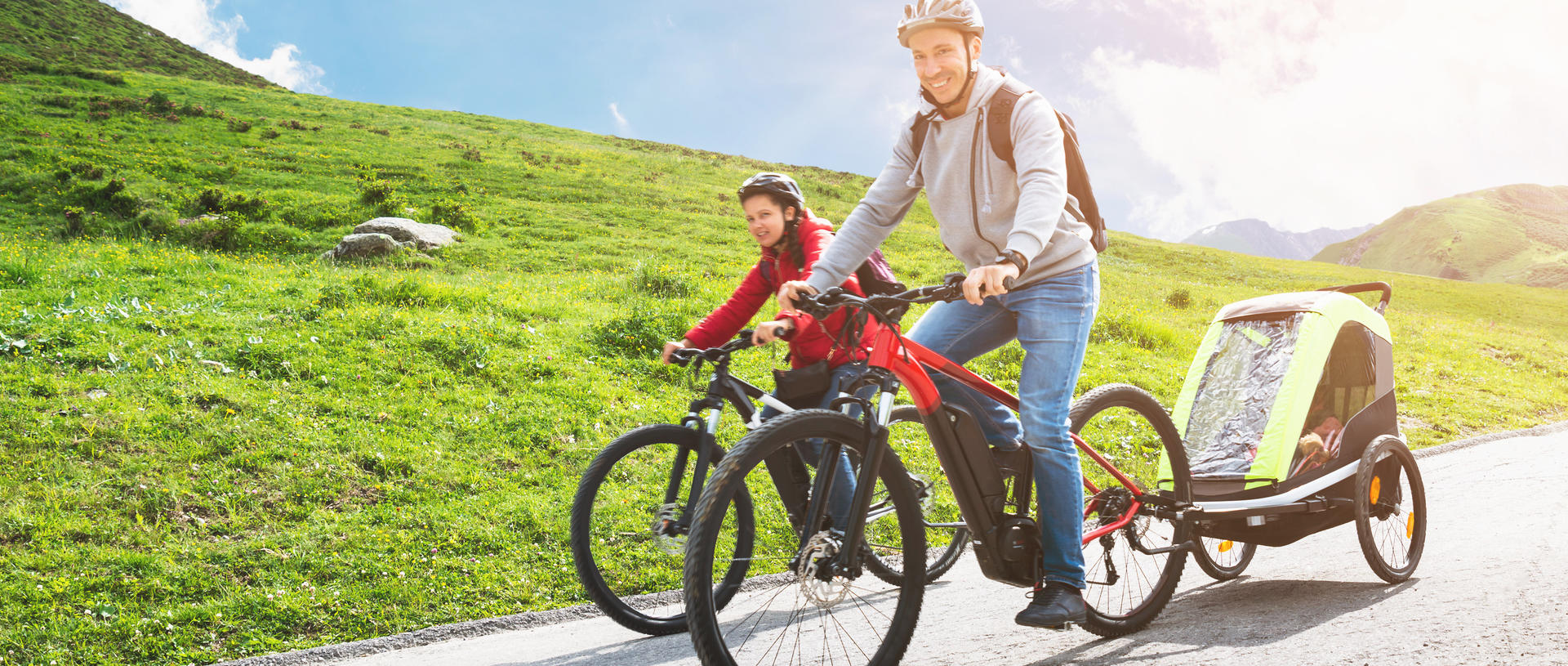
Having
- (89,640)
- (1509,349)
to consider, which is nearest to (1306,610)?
(89,640)

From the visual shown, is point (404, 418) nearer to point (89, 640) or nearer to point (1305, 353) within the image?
point (89, 640)

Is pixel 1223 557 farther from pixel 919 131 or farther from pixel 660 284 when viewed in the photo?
pixel 660 284

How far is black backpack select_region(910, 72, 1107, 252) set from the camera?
3445mm

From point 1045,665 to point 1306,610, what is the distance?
159 cm

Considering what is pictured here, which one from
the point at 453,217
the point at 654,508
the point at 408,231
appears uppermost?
the point at 453,217

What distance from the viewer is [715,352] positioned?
391cm

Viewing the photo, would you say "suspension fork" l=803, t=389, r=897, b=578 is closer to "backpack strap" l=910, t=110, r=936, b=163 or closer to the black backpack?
the black backpack

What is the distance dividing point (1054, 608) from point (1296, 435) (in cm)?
238

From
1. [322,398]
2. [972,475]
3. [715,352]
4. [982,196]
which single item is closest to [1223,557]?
[972,475]

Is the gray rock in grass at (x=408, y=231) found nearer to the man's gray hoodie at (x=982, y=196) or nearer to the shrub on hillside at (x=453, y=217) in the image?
the shrub on hillside at (x=453, y=217)

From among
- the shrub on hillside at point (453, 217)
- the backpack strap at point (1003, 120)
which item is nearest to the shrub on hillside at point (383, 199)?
the shrub on hillside at point (453, 217)

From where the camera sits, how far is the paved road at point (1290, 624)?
3525mm

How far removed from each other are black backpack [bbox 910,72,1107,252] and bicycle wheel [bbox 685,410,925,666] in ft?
4.28

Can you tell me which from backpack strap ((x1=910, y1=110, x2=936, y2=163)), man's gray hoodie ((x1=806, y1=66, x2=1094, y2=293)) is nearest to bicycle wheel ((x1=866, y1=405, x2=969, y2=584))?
man's gray hoodie ((x1=806, y1=66, x2=1094, y2=293))
